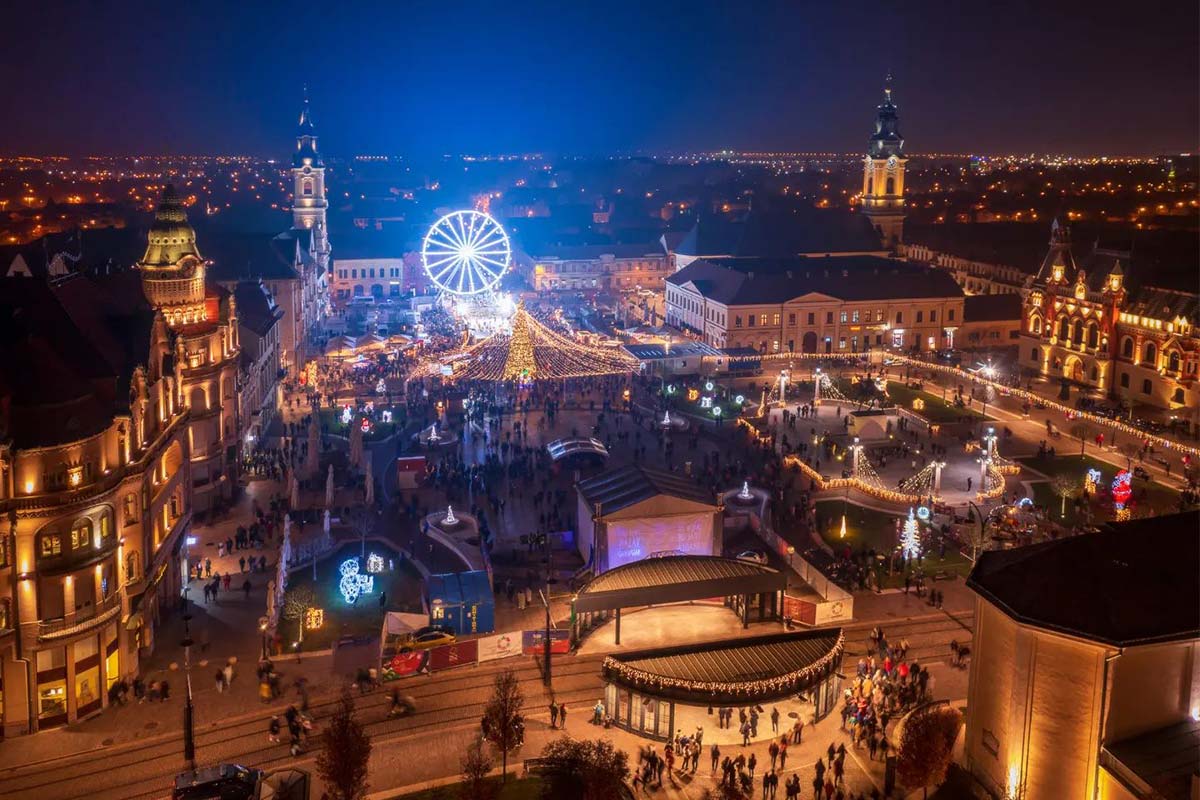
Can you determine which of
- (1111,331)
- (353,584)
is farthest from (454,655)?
(1111,331)

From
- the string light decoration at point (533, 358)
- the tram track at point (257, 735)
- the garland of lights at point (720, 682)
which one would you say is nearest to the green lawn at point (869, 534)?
the garland of lights at point (720, 682)

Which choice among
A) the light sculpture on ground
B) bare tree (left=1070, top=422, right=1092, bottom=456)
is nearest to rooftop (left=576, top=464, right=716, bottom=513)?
the light sculpture on ground

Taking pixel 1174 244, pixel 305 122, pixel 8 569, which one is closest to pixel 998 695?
pixel 8 569

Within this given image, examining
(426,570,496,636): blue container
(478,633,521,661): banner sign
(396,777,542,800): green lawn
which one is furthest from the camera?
(426,570,496,636): blue container

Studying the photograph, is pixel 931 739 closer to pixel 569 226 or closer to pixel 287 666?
pixel 287 666

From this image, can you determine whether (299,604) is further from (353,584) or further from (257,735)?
(257,735)

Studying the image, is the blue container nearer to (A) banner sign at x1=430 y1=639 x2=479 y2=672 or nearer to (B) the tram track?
(A) banner sign at x1=430 y1=639 x2=479 y2=672

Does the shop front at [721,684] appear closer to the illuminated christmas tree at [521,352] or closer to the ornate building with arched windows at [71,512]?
the ornate building with arched windows at [71,512]
